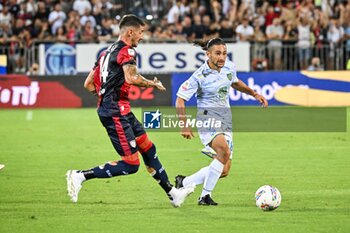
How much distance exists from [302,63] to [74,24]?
739cm

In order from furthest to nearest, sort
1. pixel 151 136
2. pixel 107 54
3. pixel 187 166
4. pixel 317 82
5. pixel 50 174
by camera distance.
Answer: pixel 317 82, pixel 151 136, pixel 187 166, pixel 50 174, pixel 107 54

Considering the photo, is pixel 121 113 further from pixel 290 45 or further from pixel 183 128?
pixel 290 45

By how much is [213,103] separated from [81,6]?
791 inches

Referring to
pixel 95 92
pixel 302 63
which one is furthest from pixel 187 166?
pixel 302 63

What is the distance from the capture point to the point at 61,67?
94.8 ft

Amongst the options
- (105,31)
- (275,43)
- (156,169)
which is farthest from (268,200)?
(105,31)

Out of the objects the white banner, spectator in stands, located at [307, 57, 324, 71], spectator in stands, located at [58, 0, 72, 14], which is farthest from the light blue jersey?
spectator in stands, located at [58, 0, 72, 14]

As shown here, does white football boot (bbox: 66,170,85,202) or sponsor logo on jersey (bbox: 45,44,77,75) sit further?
sponsor logo on jersey (bbox: 45,44,77,75)

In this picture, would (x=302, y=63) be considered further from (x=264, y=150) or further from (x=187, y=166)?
(x=187, y=166)

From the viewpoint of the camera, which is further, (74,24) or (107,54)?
(74,24)

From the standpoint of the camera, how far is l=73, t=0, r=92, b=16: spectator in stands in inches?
1203

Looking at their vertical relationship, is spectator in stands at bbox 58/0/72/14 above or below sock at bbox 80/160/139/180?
above

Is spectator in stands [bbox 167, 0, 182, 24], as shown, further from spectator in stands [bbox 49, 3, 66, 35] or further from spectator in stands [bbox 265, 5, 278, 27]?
spectator in stands [bbox 49, 3, 66, 35]

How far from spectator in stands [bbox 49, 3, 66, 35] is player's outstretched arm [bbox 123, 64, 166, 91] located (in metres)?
20.0
